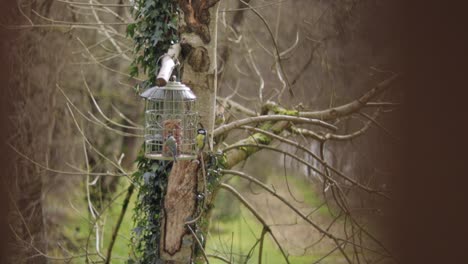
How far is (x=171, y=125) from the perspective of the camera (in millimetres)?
2678

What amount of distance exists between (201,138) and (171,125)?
0.21 m

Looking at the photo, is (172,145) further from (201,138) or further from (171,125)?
(201,138)

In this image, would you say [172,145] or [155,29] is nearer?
[172,145]

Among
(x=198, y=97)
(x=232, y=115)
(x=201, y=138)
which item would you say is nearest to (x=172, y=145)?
(x=201, y=138)

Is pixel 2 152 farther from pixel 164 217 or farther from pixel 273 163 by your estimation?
pixel 273 163

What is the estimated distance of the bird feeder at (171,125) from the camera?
102 inches

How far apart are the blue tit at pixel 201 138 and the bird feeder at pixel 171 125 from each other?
24mm

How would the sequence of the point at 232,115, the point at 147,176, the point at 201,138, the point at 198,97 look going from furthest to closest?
the point at 232,115
the point at 147,176
the point at 198,97
the point at 201,138

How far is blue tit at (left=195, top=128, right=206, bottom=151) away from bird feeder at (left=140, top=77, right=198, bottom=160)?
1.0 inches

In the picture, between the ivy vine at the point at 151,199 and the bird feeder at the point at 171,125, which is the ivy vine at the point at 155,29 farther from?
the ivy vine at the point at 151,199

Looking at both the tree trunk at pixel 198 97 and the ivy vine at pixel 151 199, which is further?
the ivy vine at pixel 151 199

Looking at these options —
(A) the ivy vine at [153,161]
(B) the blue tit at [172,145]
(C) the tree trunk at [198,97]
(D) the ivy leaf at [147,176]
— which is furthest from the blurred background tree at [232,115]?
(B) the blue tit at [172,145]

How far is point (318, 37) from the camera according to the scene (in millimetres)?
4855

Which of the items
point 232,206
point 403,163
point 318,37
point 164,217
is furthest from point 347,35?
point 403,163
